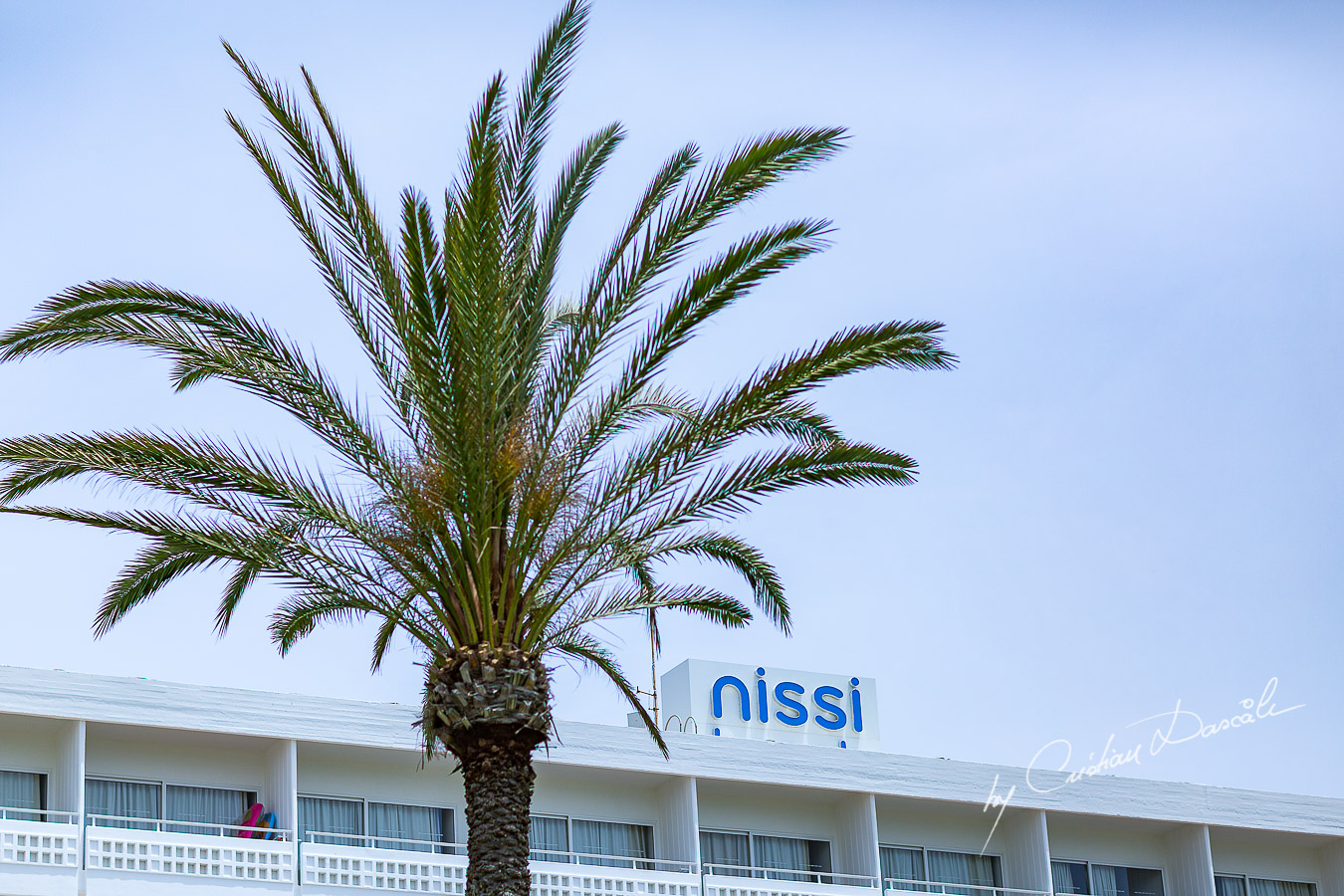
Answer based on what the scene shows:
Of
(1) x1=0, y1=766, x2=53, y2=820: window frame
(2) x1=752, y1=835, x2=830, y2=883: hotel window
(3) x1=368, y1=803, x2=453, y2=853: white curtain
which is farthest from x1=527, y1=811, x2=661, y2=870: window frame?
(1) x1=0, y1=766, x2=53, y2=820: window frame

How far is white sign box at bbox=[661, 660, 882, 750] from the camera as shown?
31578 mm

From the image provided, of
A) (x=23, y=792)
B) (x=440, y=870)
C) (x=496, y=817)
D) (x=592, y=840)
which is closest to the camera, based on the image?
(x=496, y=817)

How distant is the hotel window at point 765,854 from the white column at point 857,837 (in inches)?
11.5

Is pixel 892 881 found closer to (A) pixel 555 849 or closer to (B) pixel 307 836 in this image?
(A) pixel 555 849

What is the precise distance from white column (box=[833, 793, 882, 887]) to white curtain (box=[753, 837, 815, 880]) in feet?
1.87

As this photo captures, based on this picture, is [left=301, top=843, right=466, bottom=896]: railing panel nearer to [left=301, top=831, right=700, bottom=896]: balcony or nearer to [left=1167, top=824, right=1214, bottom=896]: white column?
[left=301, top=831, right=700, bottom=896]: balcony

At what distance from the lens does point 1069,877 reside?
3247 centimetres

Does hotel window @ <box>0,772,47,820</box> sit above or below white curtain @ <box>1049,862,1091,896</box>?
above

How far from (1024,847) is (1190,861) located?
3.51 metres

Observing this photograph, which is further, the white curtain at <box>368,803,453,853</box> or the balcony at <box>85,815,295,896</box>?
the white curtain at <box>368,803,453,853</box>

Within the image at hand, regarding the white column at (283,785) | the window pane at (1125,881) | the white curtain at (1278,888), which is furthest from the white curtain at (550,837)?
the white curtain at (1278,888)

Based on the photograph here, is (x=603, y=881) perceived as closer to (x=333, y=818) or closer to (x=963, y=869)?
(x=333, y=818)

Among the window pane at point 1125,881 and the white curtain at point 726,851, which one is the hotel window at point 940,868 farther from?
the white curtain at point 726,851

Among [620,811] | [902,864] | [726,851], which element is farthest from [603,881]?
[902,864]
